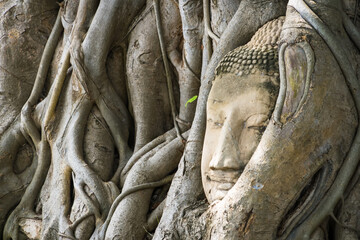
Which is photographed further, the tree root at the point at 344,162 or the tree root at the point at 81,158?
the tree root at the point at 81,158

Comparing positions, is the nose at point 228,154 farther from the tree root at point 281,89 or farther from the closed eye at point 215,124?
the tree root at point 281,89

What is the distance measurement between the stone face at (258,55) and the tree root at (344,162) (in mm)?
210

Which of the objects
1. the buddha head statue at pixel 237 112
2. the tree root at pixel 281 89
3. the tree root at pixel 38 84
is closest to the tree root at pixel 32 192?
the tree root at pixel 38 84

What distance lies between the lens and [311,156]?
229 cm

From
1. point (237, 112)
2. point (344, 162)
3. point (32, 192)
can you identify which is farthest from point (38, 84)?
point (344, 162)

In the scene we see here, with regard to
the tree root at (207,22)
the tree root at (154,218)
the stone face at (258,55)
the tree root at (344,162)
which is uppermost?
the tree root at (207,22)

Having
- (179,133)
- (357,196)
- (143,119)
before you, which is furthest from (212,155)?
(143,119)

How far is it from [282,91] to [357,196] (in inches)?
18.2

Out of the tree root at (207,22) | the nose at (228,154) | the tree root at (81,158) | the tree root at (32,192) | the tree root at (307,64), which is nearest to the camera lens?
the tree root at (307,64)

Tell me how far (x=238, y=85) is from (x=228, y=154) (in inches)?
10.8

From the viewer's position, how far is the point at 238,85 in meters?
2.53

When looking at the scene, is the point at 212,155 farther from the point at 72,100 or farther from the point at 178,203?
the point at 72,100

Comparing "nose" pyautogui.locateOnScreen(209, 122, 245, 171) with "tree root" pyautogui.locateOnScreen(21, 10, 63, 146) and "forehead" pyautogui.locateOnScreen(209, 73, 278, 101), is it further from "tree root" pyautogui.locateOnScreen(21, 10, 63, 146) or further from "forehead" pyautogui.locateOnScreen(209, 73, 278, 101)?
"tree root" pyautogui.locateOnScreen(21, 10, 63, 146)

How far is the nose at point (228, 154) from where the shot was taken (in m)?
2.46
